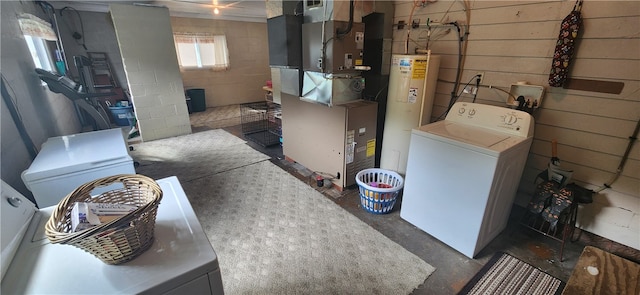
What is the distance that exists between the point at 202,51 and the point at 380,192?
5745 millimetres

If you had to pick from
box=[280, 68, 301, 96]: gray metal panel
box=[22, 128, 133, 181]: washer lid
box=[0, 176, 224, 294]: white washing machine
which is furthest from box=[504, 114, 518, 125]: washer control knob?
box=[22, 128, 133, 181]: washer lid

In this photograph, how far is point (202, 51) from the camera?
20.1ft

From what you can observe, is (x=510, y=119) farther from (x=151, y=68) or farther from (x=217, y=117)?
(x=217, y=117)

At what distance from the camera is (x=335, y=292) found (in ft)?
5.16

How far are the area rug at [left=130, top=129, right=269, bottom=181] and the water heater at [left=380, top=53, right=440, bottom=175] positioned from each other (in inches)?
67.5

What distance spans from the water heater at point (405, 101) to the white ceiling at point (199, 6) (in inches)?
125

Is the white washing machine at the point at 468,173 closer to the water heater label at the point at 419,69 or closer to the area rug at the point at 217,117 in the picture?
the water heater label at the point at 419,69

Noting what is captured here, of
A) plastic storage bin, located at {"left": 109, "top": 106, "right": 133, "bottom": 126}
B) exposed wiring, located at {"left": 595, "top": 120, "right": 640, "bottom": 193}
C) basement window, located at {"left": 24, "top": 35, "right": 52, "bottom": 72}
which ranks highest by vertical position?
basement window, located at {"left": 24, "top": 35, "right": 52, "bottom": 72}

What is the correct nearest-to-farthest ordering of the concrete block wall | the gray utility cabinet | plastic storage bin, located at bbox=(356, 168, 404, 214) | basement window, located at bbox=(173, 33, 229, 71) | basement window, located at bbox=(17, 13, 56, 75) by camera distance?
plastic storage bin, located at bbox=(356, 168, 404, 214)
the gray utility cabinet
basement window, located at bbox=(17, 13, 56, 75)
the concrete block wall
basement window, located at bbox=(173, 33, 229, 71)

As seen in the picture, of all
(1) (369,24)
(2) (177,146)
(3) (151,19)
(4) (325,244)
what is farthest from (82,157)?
(3) (151,19)

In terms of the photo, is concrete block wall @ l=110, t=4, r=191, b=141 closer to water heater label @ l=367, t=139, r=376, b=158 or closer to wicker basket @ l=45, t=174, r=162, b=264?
water heater label @ l=367, t=139, r=376, b=158

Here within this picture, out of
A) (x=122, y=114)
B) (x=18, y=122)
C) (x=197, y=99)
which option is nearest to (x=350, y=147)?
(x=18, y=122)

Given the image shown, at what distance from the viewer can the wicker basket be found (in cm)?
65

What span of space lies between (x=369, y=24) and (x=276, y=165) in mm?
1944
